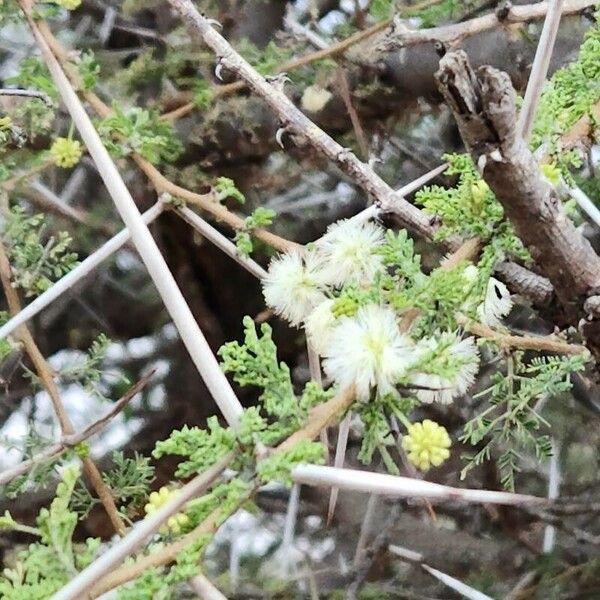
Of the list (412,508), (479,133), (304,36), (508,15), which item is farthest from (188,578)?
(412,508)

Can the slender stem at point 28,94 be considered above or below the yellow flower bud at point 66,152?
above

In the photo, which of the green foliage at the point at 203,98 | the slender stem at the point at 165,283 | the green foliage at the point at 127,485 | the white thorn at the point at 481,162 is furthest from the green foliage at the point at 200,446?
the green foliage at the point at 203,98

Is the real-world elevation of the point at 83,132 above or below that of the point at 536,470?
above

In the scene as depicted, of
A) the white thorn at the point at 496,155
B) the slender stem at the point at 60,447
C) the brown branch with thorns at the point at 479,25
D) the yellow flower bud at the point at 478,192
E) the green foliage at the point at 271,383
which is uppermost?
the brown branch with thorns at the point at 479,25

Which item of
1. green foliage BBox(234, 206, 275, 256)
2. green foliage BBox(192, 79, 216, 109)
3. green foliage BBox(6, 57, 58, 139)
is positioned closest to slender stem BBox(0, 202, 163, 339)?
green foliage BBox(234, 206, 275, 256)

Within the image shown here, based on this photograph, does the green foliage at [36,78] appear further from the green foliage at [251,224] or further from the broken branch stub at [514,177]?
the broken branch stub at [514,177]

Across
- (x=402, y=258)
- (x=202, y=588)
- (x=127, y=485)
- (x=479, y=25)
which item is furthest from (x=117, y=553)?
(x=479, y=25)

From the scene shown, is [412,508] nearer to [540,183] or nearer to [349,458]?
[349,458]
